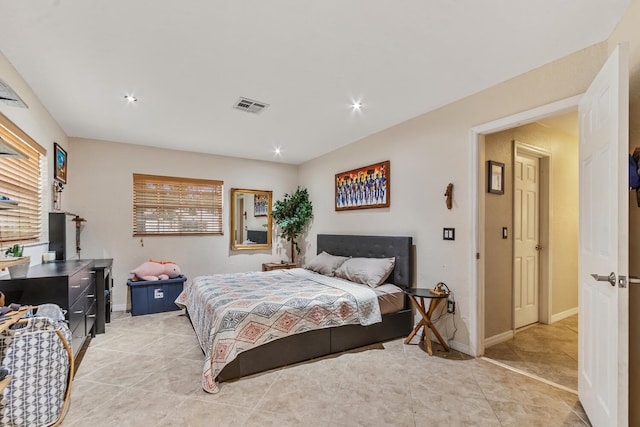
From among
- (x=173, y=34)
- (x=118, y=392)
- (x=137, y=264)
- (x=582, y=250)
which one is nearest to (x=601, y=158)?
(x=582, y=250)

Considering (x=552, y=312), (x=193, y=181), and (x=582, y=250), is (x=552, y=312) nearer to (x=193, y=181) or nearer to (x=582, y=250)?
(x=582, y=250)

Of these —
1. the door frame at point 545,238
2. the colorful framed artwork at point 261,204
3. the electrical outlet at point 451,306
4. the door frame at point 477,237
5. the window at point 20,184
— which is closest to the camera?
the window at point 20,184

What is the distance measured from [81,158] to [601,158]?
18.4ft

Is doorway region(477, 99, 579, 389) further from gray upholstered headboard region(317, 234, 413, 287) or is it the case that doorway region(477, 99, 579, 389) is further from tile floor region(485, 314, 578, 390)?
gray upholstered headboard region(317, 234, 413, 287)

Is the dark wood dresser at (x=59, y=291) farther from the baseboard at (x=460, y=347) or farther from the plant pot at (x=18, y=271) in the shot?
the baseboard at (x=460, y=347)

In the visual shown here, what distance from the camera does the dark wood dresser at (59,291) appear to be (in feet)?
7.16

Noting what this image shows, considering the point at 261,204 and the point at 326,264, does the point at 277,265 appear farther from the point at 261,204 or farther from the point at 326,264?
the point at 326,264

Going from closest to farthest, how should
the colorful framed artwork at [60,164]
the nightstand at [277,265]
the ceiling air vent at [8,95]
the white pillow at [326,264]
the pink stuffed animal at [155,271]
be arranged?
the ceiling air vent at [8,95] → the colorful framed artwork at [60,164] → the white pillow at [326,264] → the pink stuffed animal at [155,271] → the nightstand at [277,265]

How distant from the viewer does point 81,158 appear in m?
4.39

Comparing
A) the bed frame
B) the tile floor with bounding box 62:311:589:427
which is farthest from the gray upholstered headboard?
the tile floor with bounding box 62:311:589:427

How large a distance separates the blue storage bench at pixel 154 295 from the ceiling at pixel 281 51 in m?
2.22

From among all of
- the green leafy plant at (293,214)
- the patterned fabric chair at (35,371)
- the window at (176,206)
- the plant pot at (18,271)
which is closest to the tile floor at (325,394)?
the patterned fabric chair at (35,371)

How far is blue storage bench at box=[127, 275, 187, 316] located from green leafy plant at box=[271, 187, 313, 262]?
6.29 feet

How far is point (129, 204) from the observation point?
4672mm
